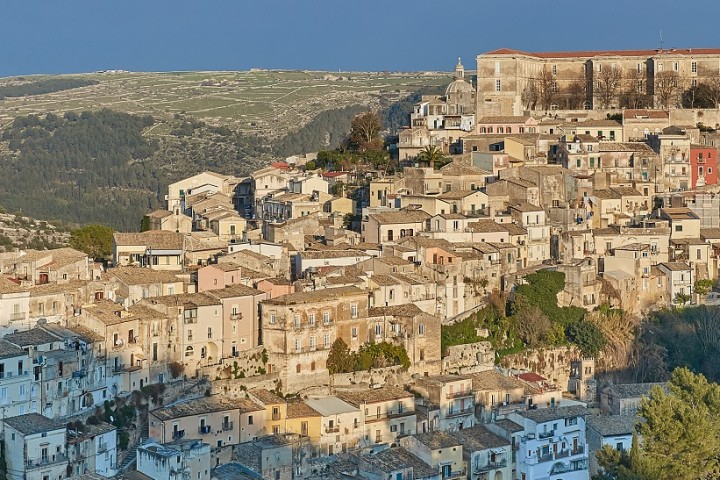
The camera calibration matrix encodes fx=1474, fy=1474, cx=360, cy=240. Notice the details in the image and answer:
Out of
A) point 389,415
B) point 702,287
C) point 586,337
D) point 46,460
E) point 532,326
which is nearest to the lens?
point 46,460

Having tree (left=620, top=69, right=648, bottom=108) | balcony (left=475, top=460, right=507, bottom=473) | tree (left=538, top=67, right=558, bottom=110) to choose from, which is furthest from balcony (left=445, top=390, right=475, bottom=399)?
tree (left=620, top=69, right=648, bottom=108)

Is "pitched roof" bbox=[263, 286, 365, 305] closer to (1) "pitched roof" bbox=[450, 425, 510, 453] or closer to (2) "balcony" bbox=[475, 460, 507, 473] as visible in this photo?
(1) "pitched roof" bbox=[450, 425, 510, 453]

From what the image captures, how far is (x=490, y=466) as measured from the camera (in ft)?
120

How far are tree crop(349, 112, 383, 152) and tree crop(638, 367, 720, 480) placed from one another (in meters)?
28.1

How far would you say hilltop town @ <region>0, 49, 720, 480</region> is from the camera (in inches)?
1380

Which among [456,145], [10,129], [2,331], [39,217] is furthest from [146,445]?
[10,129]

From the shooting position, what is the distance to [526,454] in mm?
37125

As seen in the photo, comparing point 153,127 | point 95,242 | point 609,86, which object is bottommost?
point 95,242

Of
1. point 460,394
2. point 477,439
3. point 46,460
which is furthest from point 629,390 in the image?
point 46,460

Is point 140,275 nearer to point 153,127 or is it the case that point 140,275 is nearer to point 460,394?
point 460,394

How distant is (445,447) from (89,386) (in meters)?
8.69

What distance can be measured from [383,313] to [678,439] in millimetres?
9904

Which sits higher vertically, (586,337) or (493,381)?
(586,337)

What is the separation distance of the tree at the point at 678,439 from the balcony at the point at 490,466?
14.2 ft
